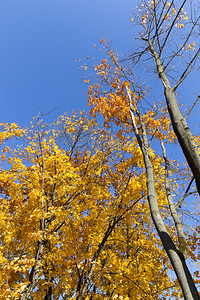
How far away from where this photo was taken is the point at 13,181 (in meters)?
6.18

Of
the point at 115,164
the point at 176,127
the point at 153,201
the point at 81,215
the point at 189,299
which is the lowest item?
the point at 189,299

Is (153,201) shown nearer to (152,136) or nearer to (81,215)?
(152,136)

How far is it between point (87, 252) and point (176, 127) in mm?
4826

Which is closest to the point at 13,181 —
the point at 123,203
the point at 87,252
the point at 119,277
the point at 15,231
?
the point at 15,231

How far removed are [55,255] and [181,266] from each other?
447 cm

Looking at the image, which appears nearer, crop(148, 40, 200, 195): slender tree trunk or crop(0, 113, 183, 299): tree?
crop(148, 40, 200, 195): slender tree trunk

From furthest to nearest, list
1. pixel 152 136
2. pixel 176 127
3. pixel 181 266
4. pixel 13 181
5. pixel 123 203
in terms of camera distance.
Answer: pixel 13 181
pixel 123 203
pixel 152 136
pixel 176 127
pixel 181 266

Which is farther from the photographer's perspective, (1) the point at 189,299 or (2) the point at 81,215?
(2) the point at 81,215

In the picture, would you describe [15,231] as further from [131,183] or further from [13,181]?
[131,183]

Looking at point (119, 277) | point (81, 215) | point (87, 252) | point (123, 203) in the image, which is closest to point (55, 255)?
point (87, 252)

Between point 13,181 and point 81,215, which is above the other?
point 13,181

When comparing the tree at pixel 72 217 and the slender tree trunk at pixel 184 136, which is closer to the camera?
the slender tree trunk at pixel 184 136

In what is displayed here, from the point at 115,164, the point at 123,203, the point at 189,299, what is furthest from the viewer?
the point at 115,164

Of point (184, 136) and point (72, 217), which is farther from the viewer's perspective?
point (72, 217)
